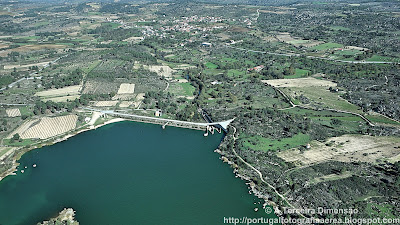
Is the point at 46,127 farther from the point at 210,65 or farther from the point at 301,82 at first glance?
the point at 301,82

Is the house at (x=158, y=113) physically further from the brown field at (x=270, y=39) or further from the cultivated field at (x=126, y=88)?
the brown field at (x=270, y=39)

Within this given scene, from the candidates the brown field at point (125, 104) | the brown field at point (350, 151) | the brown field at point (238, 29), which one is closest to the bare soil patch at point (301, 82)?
the brown field at point (350, 151)

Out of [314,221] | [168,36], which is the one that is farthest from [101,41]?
[314,221]

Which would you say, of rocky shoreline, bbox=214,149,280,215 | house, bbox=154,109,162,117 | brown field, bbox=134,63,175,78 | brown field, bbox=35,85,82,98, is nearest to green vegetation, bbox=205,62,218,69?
brown field, bbox=134,63,175,78

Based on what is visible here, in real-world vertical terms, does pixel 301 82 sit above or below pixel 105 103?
above

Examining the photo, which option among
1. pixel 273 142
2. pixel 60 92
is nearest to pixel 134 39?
pixel 60 92

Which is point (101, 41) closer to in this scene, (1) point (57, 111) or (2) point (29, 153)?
(1) point (57, 111)
